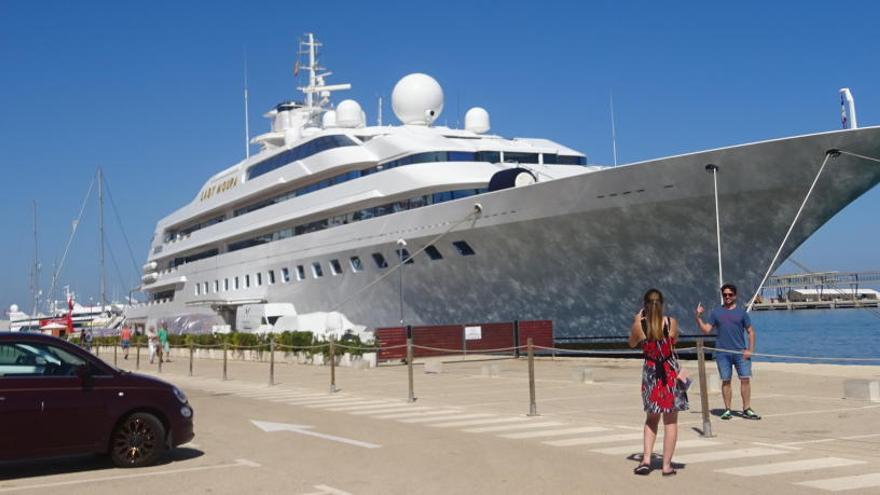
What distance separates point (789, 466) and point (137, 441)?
226 inches

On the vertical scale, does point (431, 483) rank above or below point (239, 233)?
below

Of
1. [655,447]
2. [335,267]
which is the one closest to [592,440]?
[655,447]

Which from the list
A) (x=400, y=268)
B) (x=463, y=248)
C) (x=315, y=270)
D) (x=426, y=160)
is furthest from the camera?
(x=315, y=270)

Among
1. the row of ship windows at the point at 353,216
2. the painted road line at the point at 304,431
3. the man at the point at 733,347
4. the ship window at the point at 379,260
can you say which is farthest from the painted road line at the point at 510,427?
the ship window at the point at 379,260

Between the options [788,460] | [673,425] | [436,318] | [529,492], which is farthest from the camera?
[436,318]

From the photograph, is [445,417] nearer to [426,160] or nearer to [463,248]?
[463,248]

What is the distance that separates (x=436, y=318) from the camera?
2875 cm

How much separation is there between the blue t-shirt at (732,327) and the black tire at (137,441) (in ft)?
21.3


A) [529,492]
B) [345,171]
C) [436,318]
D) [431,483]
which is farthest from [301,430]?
[345,171]

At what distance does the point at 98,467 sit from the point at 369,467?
8.45ft

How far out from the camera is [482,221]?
83.3 ft

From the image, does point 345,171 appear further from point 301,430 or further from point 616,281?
point 301,430

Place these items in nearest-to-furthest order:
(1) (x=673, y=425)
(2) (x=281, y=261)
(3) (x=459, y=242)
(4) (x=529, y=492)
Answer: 1. (4) (x=529, y=492)
2. (1) (x=673, y=425)
3. (3) (x=459, y=242)
4. (2) (x=281, y=261)

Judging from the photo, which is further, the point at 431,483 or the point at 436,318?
the point at 436,318
